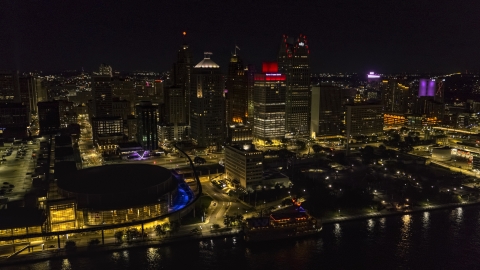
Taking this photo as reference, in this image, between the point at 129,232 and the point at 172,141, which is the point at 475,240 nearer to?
the point at 129,232

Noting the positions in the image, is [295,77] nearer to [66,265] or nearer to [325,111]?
[325,111]

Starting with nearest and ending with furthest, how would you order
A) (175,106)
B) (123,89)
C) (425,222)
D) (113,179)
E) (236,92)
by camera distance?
1. (425,222)
2. (113,179)
3. (175,106)
4. (236,92)
5. (123,89)

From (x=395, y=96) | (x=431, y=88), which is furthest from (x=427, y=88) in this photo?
(x=395, y=96)

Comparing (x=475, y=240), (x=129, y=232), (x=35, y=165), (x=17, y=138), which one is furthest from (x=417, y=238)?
(x=17, y=138)

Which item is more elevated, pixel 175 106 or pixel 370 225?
pixel 175 106

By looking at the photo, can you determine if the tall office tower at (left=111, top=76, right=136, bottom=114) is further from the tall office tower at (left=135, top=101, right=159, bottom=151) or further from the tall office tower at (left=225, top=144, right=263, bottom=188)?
the tall office tower at (left=225, top=144, right=263, bottom=188)

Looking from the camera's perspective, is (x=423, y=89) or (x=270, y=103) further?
(x=423, y=89)
